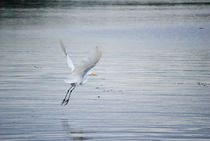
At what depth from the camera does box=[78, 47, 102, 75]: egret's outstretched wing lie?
9617mm

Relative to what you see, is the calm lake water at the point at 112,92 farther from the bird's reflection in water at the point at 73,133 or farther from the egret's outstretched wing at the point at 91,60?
the egret's outstretched wing at the point at 91,60

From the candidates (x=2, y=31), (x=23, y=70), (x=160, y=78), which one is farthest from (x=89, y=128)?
(x=2, y=31)

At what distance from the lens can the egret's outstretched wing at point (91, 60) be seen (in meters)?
9.62

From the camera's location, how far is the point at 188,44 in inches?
986

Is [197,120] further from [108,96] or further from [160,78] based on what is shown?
[160,78]

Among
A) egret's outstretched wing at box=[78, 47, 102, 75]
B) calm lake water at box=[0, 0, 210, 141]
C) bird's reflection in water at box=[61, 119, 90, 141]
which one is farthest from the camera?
egret's outstretched wing at box=[78, 47, 102, 75]

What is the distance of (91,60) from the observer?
32.7 feet

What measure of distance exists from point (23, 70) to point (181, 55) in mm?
7155

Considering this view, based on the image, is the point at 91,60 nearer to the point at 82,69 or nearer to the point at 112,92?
the point at 82,69

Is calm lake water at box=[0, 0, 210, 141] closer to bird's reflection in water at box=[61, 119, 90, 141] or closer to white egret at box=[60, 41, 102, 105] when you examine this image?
bird's reflection in water at box=[61, 119, 90, 141]

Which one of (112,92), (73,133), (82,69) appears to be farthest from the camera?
(112,92)

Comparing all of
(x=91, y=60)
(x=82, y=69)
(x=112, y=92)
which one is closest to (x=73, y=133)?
(x=91, y=60)

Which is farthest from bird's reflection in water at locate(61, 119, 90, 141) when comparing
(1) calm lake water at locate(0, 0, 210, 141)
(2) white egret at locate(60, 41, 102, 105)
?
(2) white egret at locate(60, 41, 102, 105)

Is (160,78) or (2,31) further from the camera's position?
(2,31)
